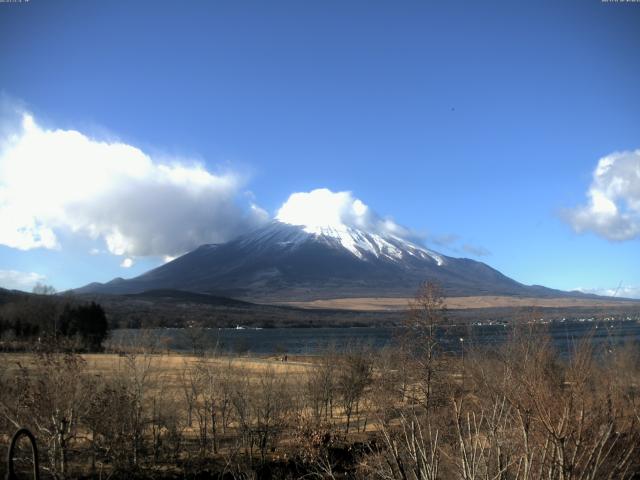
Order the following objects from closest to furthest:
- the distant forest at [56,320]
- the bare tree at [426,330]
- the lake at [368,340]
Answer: the bare tree at [426,330] < the lake at [368,340] < the distant forest at [56,320]

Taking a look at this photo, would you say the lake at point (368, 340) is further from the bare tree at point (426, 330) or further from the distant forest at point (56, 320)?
the distant forest at point (56, 320)

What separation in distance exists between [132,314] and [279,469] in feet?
609

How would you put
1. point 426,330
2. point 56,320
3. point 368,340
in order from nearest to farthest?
point 426,330 → point 368,340 → point 56,320

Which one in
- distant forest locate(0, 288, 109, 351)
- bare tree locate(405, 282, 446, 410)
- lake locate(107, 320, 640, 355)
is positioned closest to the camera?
bare tree locate(405, 282, 446, 410)

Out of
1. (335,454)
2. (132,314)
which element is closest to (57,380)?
(335,454)

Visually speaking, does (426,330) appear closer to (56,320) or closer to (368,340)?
(368,340)

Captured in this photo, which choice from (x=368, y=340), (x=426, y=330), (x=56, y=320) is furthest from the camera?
(x=56, y=320)

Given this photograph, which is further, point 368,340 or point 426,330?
point 368,340

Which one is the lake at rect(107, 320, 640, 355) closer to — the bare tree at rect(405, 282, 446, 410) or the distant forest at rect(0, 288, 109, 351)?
the bare tree at rect(405, 282, 446, 410)

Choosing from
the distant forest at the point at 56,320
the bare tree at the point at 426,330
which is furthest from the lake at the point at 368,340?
the distant forest at the point at 56,320

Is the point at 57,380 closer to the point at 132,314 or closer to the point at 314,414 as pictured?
the point at 314,414

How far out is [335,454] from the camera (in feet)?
84.1

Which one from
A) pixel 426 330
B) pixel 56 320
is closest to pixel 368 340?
pixel 426 330

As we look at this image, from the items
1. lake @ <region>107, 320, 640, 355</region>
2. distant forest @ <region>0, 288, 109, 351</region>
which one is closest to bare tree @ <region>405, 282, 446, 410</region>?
lake @ <region>107, 320, 640, 355</region>
